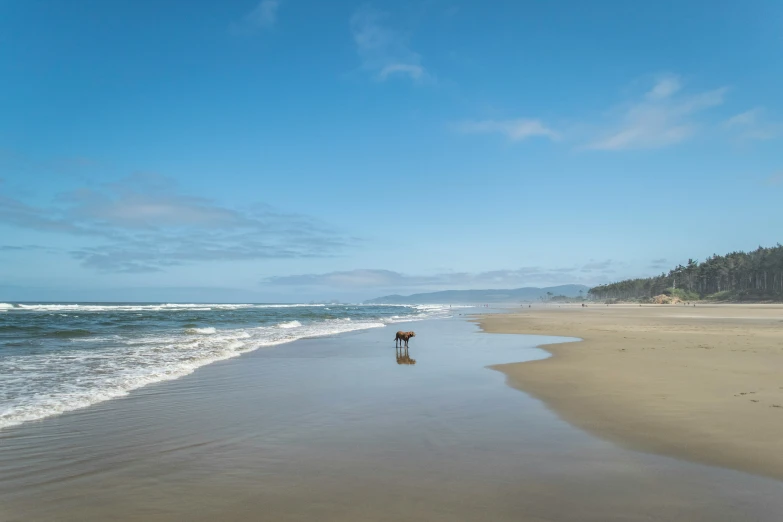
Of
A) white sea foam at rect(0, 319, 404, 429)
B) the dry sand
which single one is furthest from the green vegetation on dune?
white sea foam at rect(0, 319, 404, 429)

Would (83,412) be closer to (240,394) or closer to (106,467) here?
(240,394)

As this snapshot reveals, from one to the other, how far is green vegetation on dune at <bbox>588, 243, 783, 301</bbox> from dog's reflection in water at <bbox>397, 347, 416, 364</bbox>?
110 m

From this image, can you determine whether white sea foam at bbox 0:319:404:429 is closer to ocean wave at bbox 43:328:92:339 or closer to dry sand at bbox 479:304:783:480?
ocean wave at bbox 43:328:92:339

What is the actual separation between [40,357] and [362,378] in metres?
11.8

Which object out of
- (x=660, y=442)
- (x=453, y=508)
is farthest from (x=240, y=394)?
(x=660, y=442)

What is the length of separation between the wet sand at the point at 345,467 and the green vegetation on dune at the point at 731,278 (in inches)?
4613

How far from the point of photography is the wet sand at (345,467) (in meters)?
4.24

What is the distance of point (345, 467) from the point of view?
5.30m

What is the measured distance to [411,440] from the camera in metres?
6.32

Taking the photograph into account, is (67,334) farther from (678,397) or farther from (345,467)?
(678,397)

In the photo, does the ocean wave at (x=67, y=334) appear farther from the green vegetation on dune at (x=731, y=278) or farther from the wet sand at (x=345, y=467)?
the green vegetation on dune at (x=731, y=278)

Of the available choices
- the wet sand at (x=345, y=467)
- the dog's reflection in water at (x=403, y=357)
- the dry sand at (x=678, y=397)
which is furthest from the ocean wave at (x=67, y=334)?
the dry sand at (x=678, y=397)

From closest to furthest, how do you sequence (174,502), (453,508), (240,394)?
(453,508)
(174,502)
(240,394)

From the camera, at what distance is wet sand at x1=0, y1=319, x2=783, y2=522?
4.24 metres
